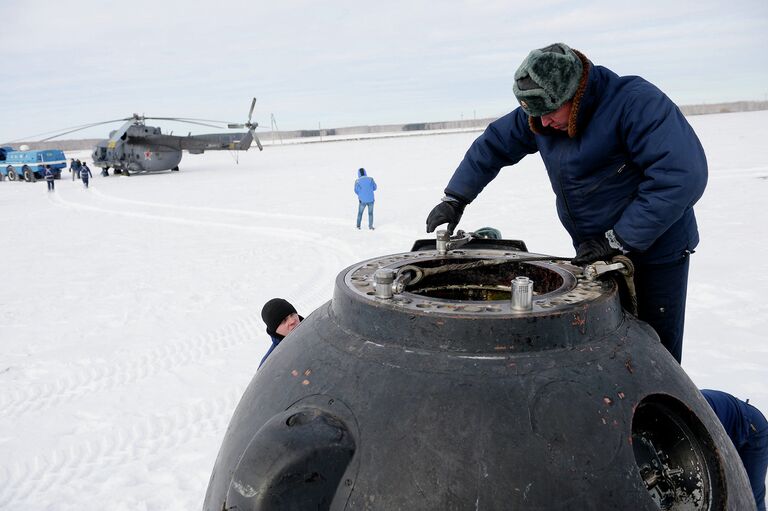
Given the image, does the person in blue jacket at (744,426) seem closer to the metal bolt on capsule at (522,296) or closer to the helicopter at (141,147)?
the metal bolt on capsule at (522,296)

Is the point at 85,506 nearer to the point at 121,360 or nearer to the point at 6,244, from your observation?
the point at 121,360

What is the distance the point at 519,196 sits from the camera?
16969mm

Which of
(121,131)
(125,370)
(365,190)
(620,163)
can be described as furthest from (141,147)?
(620,163)

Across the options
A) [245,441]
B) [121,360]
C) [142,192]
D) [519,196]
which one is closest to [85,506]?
[121,360]

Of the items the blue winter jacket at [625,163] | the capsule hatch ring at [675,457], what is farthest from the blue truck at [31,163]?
the capsule hatch ring at [675,457]

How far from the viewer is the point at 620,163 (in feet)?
7.82

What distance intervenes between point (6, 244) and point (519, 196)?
1351cm

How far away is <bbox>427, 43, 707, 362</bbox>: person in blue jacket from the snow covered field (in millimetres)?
3313

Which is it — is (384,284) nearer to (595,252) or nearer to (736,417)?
(595,252)

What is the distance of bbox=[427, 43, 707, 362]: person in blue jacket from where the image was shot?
6.95 feet

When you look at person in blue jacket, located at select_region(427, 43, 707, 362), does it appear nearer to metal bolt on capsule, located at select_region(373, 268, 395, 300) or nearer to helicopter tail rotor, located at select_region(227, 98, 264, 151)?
metal bolt on capsule, located at select_region(373, 268, 395, 300)

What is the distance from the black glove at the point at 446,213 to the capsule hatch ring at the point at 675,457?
1.35 meters

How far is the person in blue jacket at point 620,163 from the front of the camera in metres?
2.12

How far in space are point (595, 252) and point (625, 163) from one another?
405mm
